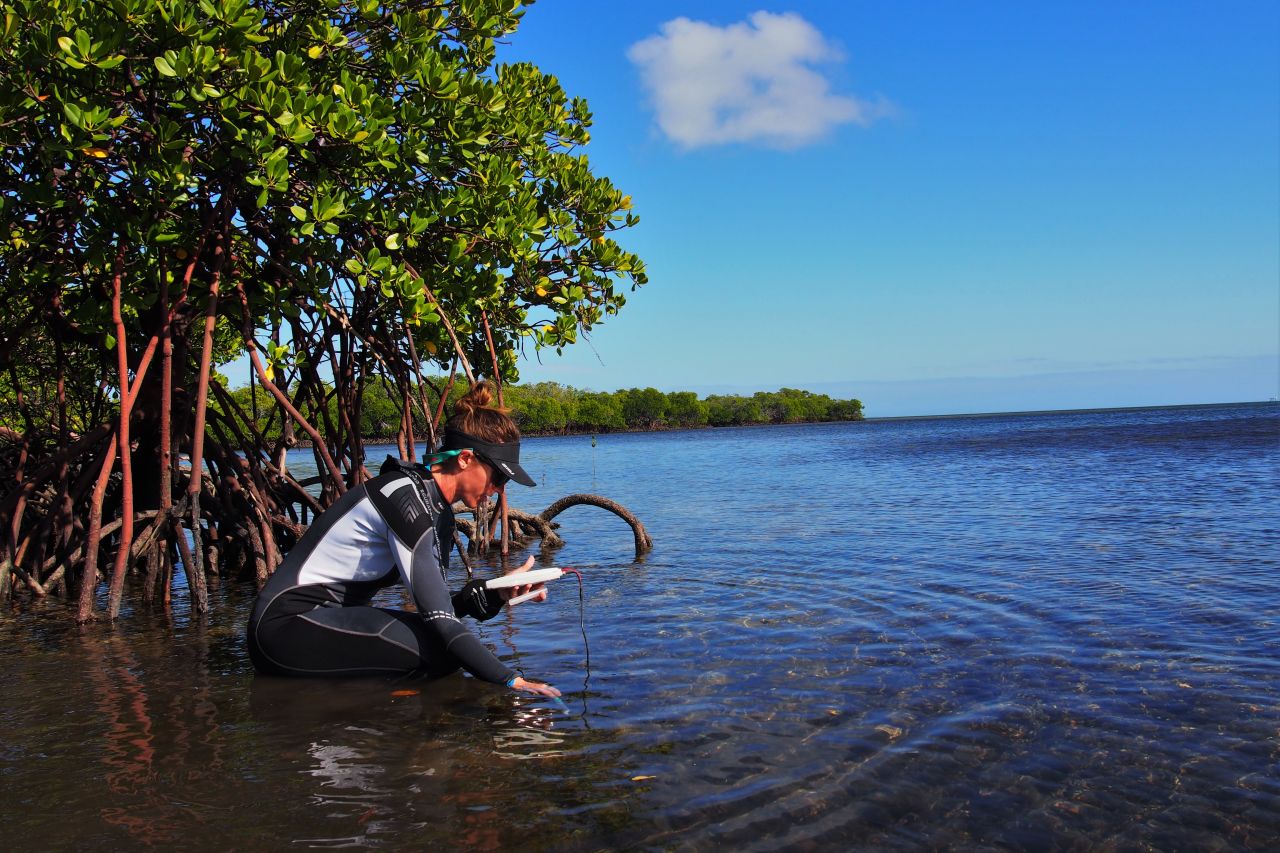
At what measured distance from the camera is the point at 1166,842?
11.5 ft

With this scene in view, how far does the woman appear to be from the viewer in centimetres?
488

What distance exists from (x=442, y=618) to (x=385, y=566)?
2.47 feet

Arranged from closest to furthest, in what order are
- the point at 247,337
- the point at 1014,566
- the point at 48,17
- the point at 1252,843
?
the point at 1252,843 < the point at 48,17 < the point at 247,337 < the point at 1014,566

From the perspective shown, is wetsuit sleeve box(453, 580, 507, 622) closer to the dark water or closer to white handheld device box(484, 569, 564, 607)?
white handheld device box(484, 569, 564, 607)

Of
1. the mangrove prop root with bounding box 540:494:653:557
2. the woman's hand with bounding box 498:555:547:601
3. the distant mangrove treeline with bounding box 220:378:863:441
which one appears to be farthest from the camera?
the distant mangrove treeline with bounding box 220:378:863:441

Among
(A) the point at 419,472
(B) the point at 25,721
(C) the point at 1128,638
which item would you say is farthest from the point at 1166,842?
(B) the point at 25,721

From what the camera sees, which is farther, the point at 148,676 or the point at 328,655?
the point at 148,676

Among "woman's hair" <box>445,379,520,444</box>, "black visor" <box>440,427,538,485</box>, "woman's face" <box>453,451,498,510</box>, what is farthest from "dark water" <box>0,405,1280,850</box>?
"woman's hair" <box>445,379,520,444</box>

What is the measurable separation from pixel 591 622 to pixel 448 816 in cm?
384

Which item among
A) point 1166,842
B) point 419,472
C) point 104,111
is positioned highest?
point 104,111

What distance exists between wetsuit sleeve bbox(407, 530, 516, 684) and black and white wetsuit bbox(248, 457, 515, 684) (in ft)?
0.23

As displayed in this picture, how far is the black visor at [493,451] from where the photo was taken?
5.02 metres

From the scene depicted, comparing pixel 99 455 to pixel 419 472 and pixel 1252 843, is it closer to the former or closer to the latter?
pixel 419 472

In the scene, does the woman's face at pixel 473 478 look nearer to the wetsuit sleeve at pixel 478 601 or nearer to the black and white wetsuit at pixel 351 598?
the black and white wetsuit at pixel 351 598
